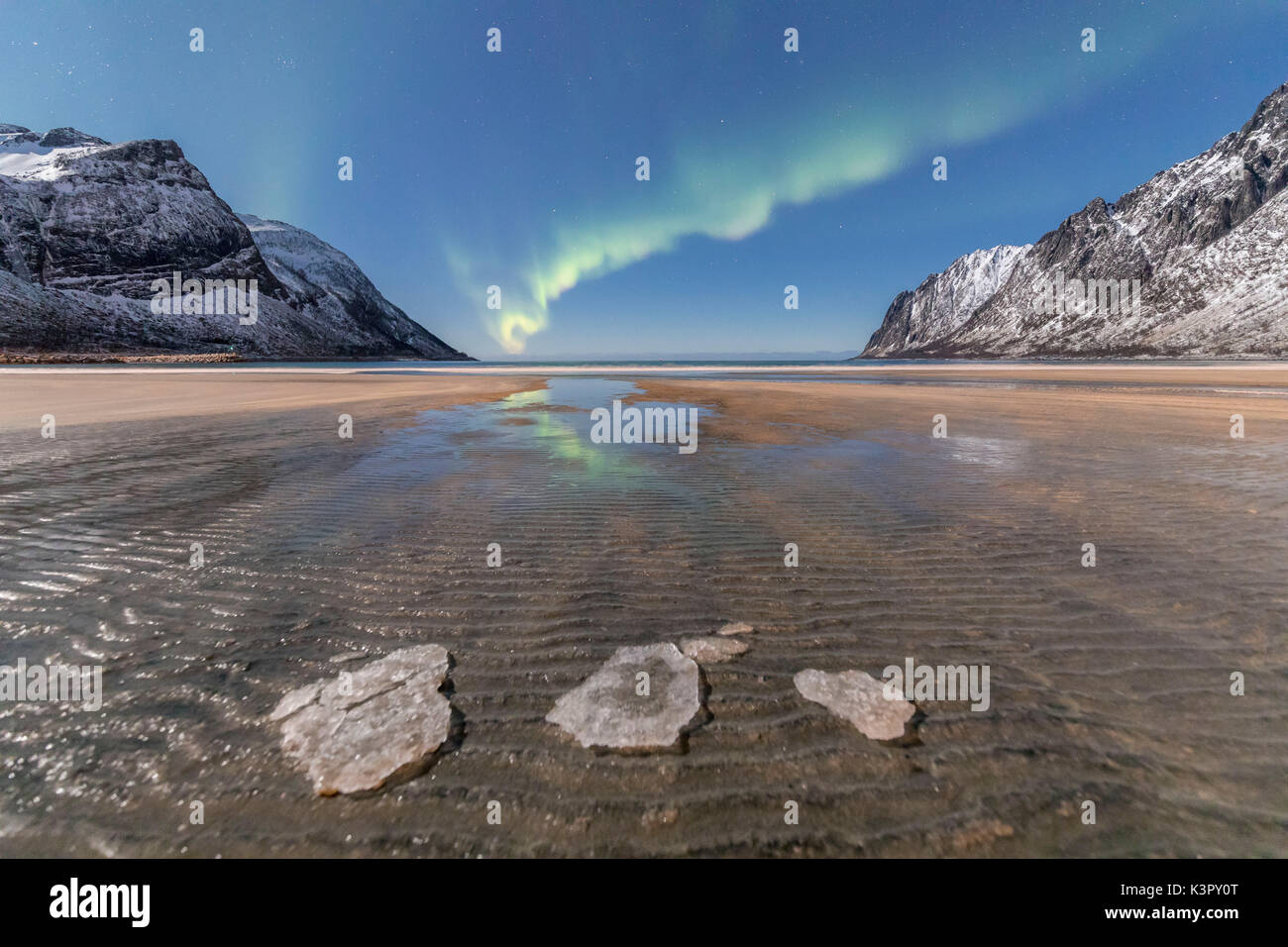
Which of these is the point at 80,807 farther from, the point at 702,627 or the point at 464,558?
the point at 702,627

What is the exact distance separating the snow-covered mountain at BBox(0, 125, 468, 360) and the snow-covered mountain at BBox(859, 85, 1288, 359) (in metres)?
235

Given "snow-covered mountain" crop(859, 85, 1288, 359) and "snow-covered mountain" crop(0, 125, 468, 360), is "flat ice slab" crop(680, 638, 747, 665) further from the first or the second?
"snow-covered mountain" crop(859, 85, 1288, 359)

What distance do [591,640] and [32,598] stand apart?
5.71 m

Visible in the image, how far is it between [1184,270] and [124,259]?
295 m

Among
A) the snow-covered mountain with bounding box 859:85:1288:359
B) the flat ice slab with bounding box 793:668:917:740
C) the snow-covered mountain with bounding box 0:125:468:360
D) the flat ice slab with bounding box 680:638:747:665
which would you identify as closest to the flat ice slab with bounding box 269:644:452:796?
the flat ice slab with bounding box 680:638:747:665

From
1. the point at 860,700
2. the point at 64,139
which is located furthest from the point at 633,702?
the point at 64,139

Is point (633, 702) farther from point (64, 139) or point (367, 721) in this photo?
point (64, 139)

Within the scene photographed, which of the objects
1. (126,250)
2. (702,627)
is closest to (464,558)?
(702,627)

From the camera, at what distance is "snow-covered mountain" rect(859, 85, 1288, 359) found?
11688 centimetres

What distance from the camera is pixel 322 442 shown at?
1291 centimetres

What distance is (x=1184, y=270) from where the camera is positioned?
14300cm

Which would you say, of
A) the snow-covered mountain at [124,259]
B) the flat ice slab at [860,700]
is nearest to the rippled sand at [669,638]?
the flat ice slab at [860,700]

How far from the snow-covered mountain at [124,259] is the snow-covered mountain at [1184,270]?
9252 inches

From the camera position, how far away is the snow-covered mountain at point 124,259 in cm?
9525
